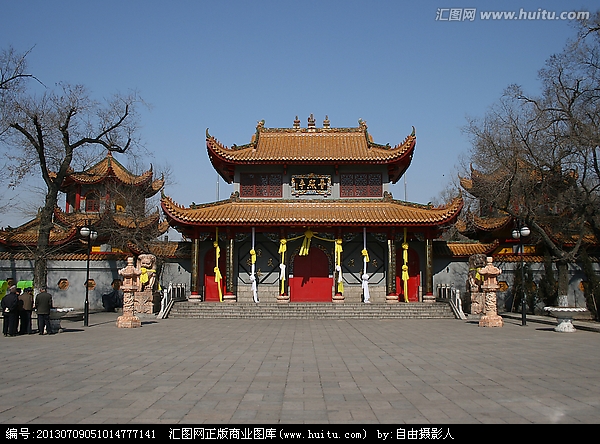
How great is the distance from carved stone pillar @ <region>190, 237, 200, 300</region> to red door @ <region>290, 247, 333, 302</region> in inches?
169

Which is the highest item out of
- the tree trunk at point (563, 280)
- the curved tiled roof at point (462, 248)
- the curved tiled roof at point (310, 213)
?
the curved tiled roof at point (310, 213)

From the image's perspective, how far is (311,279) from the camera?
2389 cm

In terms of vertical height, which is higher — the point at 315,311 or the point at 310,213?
the point at 310,213

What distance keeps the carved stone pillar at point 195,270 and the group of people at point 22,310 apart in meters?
8.53

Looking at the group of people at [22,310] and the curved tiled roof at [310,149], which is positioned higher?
the curved tiled roof at [310,149]

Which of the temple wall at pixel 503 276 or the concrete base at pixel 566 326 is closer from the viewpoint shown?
the concrete base at pixel 566 326

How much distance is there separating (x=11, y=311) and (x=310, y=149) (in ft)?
50.1

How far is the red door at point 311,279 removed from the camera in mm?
23703

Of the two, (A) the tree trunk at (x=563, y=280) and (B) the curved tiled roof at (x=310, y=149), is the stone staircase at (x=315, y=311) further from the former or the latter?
(B) the curved tiled roof at (x=310, y=149)

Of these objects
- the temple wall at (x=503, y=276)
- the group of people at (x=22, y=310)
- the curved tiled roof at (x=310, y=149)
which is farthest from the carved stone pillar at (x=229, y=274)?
the temple wall at (x=503, y=276)

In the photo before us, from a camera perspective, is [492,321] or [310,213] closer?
[492,321]

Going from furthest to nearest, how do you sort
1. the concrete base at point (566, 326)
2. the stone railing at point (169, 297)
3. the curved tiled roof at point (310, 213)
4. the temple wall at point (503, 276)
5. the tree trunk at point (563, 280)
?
the temple wall at point (503, 276)
the curved tiled roof at point (310, 213)
the tree trunk at point (563, 280)
the stone railing at point (169, 297)
the concrete base at point (566, 326)

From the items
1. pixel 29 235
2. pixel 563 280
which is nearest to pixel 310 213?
pixel 563 280
